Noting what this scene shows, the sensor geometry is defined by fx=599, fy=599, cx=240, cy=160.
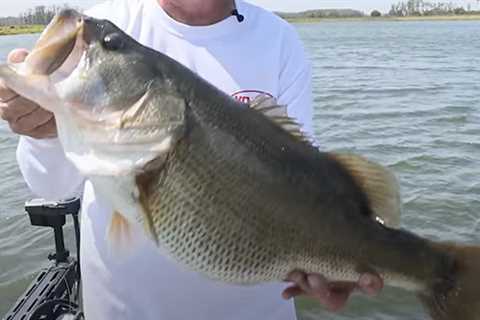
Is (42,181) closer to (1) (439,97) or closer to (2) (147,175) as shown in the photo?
(2) (147,175)

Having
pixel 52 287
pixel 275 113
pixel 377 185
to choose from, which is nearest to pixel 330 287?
pixel 377 185

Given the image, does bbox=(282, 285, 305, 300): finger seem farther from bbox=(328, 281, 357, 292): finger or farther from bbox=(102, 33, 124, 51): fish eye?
bbox=(102, 33, 124, 51): fish eye

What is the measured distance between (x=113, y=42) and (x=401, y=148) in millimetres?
9856

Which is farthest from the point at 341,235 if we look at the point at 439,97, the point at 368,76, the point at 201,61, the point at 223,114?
the point at 368,76

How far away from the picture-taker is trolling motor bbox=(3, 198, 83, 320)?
358 cm

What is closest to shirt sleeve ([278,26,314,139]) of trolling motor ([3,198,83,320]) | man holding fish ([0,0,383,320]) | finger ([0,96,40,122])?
man holding fish ([0,0,383,320])

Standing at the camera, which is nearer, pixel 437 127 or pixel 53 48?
pixel 53 48

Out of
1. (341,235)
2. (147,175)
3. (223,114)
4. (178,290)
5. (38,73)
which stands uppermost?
(38,73)

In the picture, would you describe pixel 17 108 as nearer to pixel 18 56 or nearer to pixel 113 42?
pixel 18 56

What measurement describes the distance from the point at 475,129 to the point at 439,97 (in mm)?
3872

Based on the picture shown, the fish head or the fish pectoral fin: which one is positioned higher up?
the fish head

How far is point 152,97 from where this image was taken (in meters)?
1.87

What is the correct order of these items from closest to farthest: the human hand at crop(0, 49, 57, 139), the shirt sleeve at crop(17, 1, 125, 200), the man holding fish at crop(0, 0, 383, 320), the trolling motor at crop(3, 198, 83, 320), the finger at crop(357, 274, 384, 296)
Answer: the human hand at crop(0, 49, 57, 139)
the finger at crop(357, 274, 384, 296)
the shirt sleeve at crop(17, 1, 125, 200)
the man holding fish at crop(0, 0, 383, 320)
the trolling motor at crop(3, 198, 83, 320)

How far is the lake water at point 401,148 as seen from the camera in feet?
22.9
